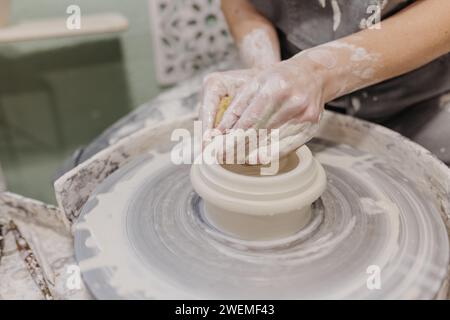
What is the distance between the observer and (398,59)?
3.59 ft

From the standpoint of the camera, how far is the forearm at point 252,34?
1.39 metres

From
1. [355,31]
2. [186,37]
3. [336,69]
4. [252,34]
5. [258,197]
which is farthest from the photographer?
[186,37]

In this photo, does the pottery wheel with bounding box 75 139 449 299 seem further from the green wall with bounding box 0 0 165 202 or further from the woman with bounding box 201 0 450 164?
the green wall with bounding box 0 0 165 202

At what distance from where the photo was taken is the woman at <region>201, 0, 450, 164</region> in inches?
38.4

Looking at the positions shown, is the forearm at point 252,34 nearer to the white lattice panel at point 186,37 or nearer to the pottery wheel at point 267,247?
the pottery wheel at point 267,247

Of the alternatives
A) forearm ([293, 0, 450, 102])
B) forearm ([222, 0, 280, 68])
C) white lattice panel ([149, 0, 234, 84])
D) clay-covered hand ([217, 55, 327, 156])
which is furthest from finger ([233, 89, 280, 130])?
white lattice panel ([149, 0, 234, 84])

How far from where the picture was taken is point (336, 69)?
3.47ft

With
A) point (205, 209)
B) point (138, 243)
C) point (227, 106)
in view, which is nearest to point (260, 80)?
point (227, 106)

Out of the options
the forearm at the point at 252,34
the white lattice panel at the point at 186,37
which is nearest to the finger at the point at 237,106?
the forearm at the point at 252,34

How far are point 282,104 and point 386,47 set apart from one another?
0.30 meters

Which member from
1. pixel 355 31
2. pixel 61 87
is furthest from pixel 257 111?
pixel 61 87

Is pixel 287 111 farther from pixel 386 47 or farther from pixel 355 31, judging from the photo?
pixel 355 31

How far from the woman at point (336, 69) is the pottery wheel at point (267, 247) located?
189 millimetres
